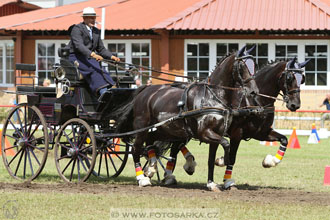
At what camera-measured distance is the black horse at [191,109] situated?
10.5m

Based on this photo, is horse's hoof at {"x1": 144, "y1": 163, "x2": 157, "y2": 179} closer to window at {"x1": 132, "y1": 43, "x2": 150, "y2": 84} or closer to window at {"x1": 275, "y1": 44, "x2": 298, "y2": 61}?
window at {"x1": 275, "y1": 44, "x2": 298, "y2": 61}

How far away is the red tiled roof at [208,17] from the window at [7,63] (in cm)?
93

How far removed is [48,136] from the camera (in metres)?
11.7

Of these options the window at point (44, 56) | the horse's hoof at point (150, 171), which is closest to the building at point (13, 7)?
the window at point (44, 56)

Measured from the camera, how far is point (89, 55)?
11.4 meters

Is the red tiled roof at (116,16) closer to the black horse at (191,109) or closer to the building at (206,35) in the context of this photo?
the building at (206,35)

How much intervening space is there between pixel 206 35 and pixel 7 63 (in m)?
8.54

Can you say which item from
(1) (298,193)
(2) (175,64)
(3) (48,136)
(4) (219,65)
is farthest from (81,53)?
(2) (175,64)

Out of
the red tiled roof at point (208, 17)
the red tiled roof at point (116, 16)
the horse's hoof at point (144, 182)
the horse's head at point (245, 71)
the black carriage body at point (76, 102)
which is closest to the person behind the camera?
the horse's head at point (245, 71)

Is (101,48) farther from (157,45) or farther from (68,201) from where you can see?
(157,45)

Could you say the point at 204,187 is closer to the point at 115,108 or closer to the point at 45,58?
the point at 115,108

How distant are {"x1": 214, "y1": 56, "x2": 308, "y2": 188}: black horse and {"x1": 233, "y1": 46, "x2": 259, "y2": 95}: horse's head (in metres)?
0.41

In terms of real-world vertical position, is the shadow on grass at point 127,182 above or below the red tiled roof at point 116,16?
below

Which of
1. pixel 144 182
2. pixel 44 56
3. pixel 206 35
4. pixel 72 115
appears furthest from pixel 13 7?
pixel 144 182
